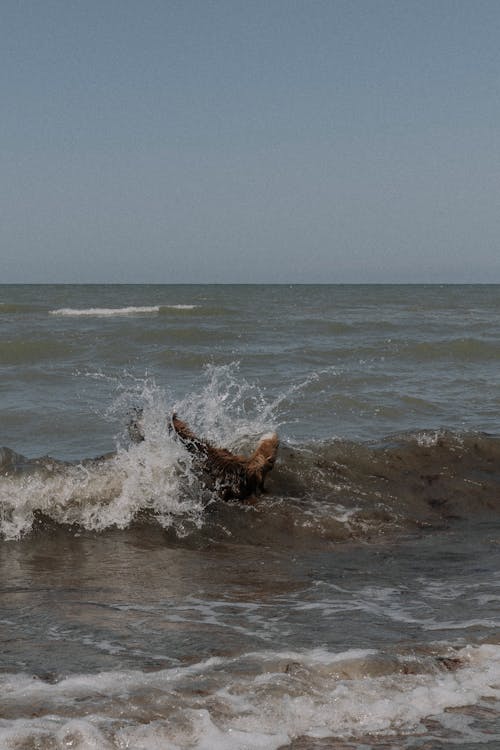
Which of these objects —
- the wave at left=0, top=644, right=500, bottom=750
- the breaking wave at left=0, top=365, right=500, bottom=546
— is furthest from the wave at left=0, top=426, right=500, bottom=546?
the wave at left=0, top=644, right=500, bottom=750

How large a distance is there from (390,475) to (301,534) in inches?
63.1

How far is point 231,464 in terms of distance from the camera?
23.0 feet

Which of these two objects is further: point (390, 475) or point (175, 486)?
point (390, 475)

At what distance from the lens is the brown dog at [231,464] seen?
6945 millimetres

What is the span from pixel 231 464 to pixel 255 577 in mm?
1682

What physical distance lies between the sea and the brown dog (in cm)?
9

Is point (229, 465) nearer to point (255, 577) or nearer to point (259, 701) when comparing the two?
point (255, 577)

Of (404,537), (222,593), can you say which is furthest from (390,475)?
(222,593)

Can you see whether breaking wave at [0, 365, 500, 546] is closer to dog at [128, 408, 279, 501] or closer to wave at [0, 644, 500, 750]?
dog at [128, 408, 279, 501]

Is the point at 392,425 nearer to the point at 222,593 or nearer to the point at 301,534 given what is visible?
the point at 301,534

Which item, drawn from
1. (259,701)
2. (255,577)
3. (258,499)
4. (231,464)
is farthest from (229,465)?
(259,701)

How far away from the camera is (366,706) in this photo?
138 inches

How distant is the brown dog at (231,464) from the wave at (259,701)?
9.91ft

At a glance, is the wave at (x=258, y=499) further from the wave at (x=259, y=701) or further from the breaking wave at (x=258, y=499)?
the wave at (x=259, y=701)
